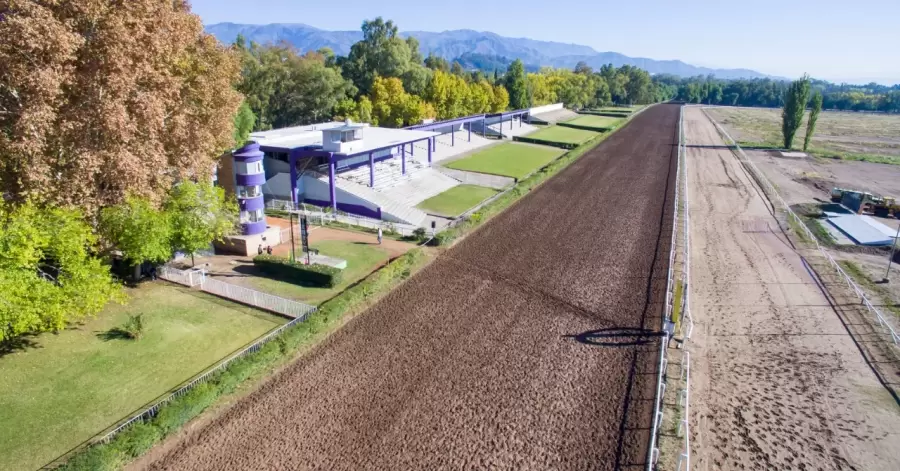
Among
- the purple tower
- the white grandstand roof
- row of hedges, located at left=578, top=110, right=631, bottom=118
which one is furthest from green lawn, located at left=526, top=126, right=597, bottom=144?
the purple tower

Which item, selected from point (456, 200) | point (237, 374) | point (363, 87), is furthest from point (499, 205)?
point (363, 87)

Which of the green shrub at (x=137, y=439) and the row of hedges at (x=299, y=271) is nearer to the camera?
the green shrub at (x=137, y=439)

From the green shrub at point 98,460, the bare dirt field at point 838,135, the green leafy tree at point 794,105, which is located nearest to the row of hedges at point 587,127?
the bare dirt field at point 838,135

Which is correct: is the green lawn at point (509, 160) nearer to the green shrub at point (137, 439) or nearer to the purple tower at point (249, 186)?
the purple tower at point (249, 186)

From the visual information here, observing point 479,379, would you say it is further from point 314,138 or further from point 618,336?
point 314,138

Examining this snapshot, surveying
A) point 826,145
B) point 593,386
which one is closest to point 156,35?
point 593,386

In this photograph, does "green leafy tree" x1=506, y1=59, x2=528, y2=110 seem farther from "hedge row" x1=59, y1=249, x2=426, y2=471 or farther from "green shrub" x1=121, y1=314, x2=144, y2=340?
"green shrub" x1=121, y1=314, x2=144, y2=340
